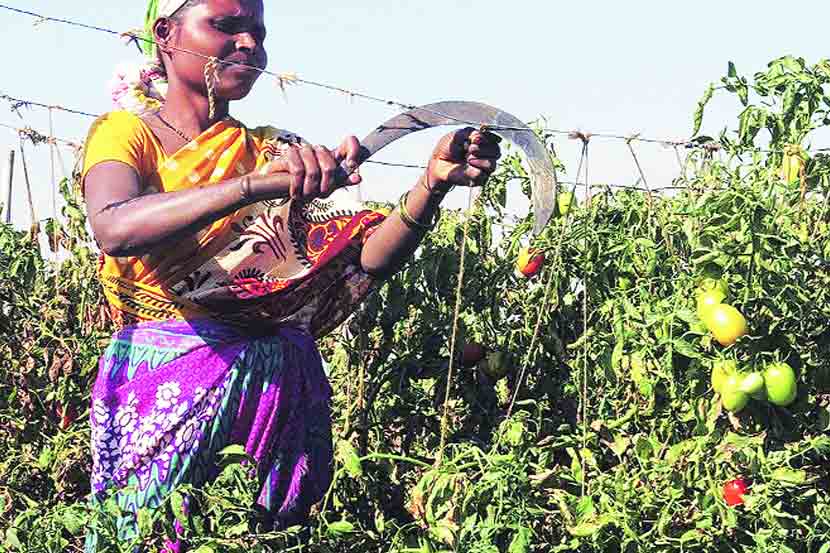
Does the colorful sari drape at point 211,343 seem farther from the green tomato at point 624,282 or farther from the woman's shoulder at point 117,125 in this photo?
the green tomato at point 624,282

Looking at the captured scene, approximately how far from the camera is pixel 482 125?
7.58 ft

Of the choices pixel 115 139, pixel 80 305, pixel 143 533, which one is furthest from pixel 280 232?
pixel 80 305

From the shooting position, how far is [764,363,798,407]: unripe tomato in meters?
2.49

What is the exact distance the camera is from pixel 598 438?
302 centimetres

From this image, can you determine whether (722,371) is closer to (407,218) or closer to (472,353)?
(407,218)

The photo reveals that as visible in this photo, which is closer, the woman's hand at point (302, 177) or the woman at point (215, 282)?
the woman's hand at point (302, 177)

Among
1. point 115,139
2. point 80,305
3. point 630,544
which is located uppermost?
point 115,139

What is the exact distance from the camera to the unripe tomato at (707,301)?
8.19ft

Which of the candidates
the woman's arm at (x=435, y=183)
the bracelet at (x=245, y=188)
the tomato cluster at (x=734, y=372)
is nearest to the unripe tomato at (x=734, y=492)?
the tomato cluster at (x=734, y=372)

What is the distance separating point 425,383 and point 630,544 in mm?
1012

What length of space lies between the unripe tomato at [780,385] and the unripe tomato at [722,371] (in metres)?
0.06

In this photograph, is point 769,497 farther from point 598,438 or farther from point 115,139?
point 115,139

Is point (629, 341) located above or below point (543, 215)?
below

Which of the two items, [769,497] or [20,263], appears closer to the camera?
[769,497]
